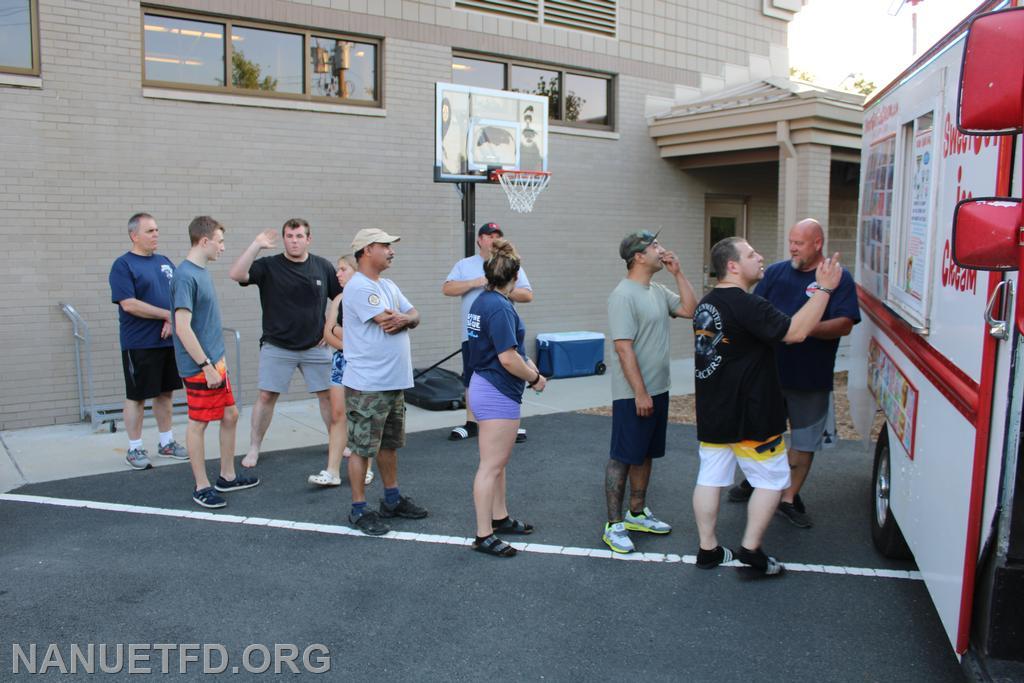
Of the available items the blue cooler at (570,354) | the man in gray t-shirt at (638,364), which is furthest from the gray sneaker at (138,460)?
the blue cooler at (570,354)

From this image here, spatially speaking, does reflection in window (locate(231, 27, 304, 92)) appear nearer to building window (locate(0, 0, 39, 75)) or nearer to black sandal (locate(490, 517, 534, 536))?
building window (locate(0, 0, 39, 75))

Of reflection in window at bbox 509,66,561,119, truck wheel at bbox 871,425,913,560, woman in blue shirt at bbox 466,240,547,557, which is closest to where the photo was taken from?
woman in blue shirt at bbox 466,240,547,557

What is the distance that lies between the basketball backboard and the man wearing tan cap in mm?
3724

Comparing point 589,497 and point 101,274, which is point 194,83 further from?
point 589,497

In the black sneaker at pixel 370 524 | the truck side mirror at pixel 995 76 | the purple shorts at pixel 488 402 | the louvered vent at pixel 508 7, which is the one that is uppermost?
the louvered vent at pixel 508 7

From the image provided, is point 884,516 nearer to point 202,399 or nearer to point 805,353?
point 805,353

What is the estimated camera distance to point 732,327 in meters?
4.29

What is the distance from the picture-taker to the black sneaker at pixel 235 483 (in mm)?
6125

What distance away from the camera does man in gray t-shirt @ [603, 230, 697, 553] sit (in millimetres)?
4770

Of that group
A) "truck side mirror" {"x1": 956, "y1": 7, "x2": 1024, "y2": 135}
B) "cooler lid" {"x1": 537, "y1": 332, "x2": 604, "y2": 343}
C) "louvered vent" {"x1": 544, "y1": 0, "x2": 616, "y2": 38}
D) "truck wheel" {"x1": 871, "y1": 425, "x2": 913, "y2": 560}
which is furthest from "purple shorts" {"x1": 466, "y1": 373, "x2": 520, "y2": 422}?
"louvered vent" {"x1": 544, "y1": 0, "x2": 616, "y2": 38}

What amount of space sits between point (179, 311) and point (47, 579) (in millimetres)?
1790

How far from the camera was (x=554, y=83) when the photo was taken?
37.9 feet

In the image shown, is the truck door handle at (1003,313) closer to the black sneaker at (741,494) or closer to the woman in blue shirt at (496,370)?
the woman in blue shirt at (496,370)

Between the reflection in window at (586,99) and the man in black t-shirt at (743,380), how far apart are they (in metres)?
7.74
